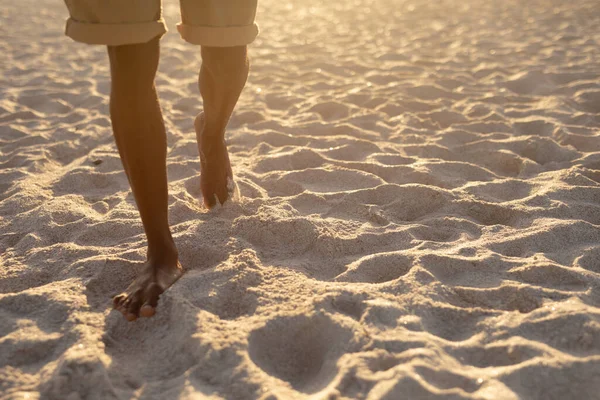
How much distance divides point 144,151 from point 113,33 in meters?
0.35

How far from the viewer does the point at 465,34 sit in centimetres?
634

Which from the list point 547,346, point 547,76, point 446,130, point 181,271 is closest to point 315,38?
point 547,76

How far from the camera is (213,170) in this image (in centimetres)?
231

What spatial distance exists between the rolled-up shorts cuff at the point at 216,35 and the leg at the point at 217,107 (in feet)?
0.24

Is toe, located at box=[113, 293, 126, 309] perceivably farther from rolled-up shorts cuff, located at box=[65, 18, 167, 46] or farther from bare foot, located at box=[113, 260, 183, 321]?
rolled-up shorts cuff, located at box=[65, 18, 167, 46]

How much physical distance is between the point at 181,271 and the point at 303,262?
1.37ft

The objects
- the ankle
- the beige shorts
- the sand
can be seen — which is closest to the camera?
the sand

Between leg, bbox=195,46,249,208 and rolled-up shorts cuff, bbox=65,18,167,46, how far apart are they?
1.68 ft

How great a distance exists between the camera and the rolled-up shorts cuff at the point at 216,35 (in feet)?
6.45

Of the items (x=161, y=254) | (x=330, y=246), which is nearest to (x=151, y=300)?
(x=161, y=254)

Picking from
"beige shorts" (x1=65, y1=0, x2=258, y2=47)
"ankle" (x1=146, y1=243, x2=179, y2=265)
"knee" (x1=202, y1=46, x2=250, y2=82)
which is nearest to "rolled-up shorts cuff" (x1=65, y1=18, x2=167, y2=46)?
"beige shorts" (x1=65, y1=0, x2=258, y2=47)

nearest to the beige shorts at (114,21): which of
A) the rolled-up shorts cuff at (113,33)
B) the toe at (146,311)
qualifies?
the rolled-up shorts cuff at (113,33)

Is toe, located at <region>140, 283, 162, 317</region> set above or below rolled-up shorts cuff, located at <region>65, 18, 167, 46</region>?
below

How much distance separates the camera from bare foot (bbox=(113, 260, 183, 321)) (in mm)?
1663
